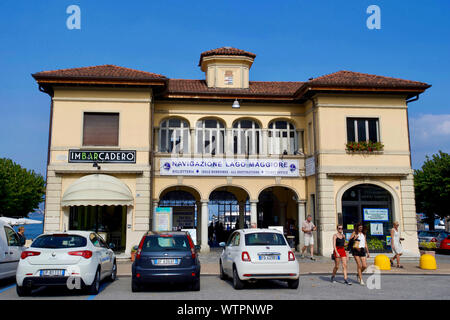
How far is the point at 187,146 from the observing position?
20.9m

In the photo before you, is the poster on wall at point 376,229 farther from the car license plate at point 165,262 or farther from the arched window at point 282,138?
the car license plate at point 165,262

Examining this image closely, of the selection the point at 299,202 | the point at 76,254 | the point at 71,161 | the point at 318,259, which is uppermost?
the point at 71,161

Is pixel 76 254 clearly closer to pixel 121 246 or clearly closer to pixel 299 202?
pixel 121 246

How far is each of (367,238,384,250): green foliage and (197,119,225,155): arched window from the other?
8.63 metres

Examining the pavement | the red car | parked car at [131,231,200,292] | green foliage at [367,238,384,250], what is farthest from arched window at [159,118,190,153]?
the red car

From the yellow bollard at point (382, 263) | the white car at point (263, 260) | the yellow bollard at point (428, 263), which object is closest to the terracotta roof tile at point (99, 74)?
the white car at point (263, 260)

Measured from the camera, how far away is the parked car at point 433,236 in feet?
84.4

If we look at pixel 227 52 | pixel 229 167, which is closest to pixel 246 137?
pixel 229 167

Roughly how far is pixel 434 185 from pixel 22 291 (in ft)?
108

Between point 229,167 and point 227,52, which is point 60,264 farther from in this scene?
point 227,52

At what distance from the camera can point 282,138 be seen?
21531mm
